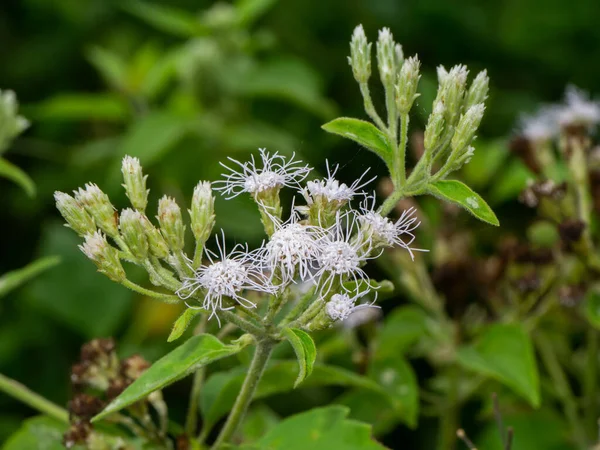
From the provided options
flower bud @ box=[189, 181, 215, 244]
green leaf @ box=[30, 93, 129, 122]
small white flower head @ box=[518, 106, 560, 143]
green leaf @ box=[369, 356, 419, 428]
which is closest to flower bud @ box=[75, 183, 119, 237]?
flower bud @ box=[189, 181, 215, 244]

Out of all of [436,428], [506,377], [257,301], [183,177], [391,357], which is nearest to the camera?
[257,301]

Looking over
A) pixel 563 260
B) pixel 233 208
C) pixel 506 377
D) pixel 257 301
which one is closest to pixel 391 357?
pixel 506 377

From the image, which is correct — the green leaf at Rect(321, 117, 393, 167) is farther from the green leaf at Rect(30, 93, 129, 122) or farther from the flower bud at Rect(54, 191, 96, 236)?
the green leaf at Rect(30, 93, 129, 122)

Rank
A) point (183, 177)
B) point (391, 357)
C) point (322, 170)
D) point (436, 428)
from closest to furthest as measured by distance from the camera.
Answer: point (391, 357) → point (436, 428) → point (183, 177) → point (322, 170)

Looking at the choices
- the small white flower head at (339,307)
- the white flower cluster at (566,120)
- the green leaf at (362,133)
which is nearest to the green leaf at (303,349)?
the small white flower head at (339,307)

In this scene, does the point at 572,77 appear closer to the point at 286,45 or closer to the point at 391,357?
the point at 286,45

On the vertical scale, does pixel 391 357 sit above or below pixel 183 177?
below

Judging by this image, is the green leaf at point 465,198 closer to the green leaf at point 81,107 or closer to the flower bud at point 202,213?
the flower bud at point 202,213
